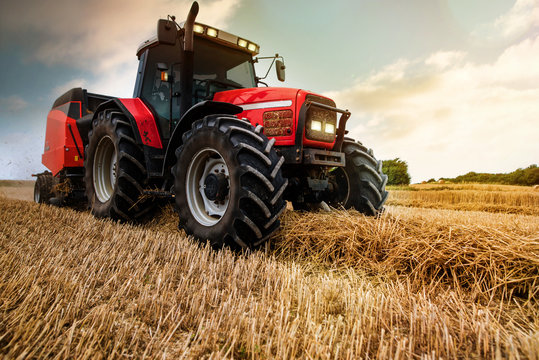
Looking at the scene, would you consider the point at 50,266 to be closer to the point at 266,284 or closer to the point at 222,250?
the point at 222,250

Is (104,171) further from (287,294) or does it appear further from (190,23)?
(287,294)

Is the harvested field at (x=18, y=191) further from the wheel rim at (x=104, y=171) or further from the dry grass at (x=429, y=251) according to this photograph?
the dry grass at (x=429, y=251)

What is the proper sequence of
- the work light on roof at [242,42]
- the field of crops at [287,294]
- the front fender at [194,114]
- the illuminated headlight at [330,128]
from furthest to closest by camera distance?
the work light on roof at [242,42], the illuminated headlight at [330,128], the front fender at [194,114], the field of crops at [287,294]

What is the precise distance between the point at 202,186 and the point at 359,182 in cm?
194

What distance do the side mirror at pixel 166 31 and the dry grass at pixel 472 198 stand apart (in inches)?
306

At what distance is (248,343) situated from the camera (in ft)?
4.40

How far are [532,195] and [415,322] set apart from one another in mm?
8728

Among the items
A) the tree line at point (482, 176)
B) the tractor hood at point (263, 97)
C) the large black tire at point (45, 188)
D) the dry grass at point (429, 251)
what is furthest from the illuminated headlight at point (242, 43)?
the tree line at point (482, 176)

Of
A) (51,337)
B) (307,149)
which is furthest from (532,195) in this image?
(51,337)

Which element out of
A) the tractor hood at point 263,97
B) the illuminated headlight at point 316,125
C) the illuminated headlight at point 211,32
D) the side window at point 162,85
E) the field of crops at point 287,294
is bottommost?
the field of crops at point 287,294

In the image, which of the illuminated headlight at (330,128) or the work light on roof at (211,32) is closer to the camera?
the illuminated headlight at (330,128)

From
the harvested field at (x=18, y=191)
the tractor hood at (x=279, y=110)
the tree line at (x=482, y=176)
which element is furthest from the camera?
the tree line at (x=482, y=176)

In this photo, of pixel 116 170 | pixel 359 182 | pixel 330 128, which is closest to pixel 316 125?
pixel 330 128

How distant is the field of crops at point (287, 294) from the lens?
1.37 metres
